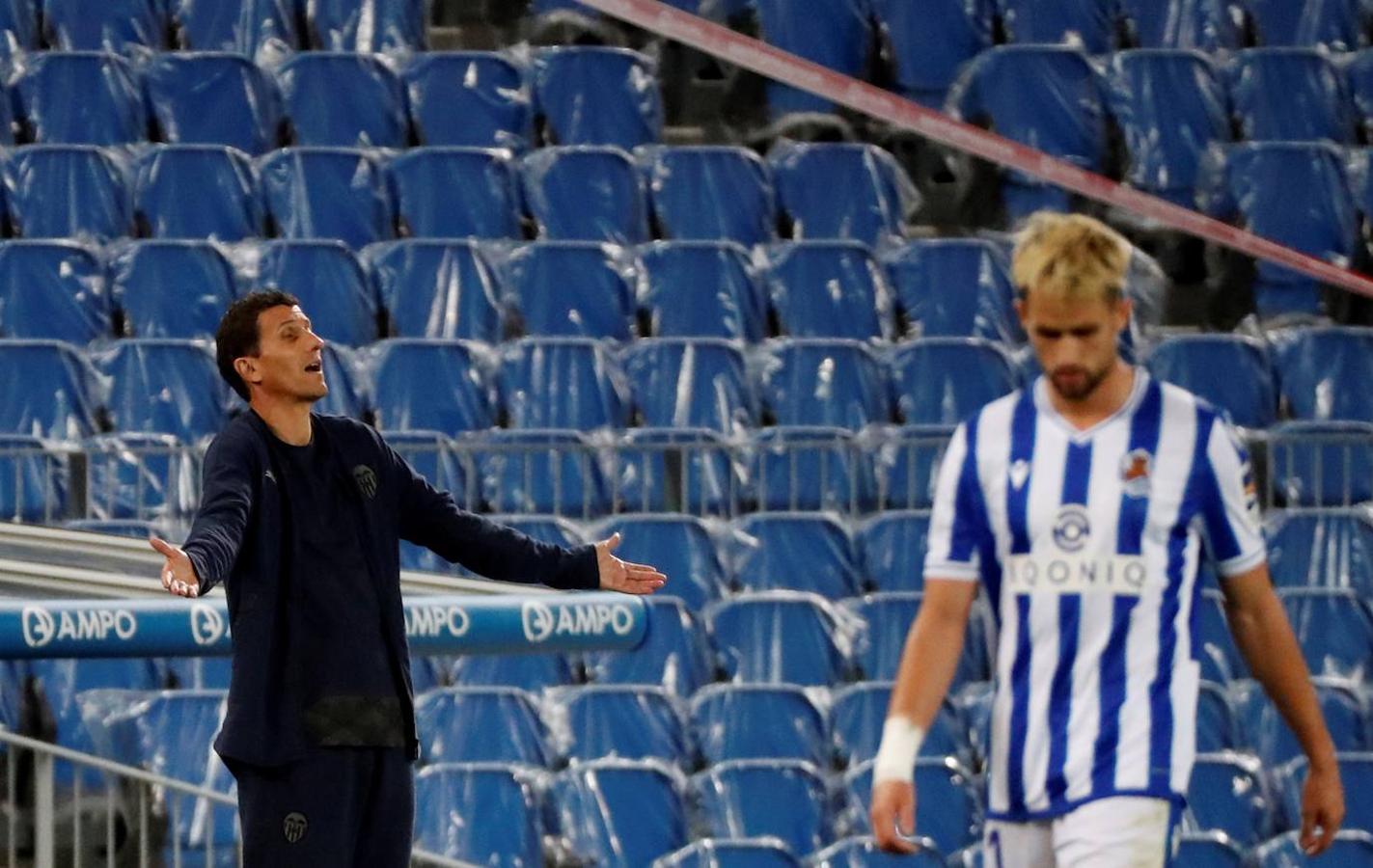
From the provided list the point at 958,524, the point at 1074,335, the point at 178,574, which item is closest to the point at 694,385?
the point at 178,574

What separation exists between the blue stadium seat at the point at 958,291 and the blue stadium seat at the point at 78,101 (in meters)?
3.01

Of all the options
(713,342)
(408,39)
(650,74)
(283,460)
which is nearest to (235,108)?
(408,39)

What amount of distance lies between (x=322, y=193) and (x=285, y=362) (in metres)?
5.11

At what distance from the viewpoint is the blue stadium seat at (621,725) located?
7508 mm

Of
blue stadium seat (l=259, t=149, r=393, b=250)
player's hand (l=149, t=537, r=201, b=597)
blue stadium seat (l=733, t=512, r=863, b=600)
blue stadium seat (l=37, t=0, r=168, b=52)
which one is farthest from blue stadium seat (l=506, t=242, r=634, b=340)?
player's hand (l=149, t=537, r=201, b=597)

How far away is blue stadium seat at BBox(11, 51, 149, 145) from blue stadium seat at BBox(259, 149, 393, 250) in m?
0.74

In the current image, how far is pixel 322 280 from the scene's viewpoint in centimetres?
889

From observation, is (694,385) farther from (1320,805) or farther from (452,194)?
(1320,805)

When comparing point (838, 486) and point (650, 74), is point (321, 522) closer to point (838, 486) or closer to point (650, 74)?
point (838, 486)

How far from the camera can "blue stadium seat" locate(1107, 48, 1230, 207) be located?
396 inches

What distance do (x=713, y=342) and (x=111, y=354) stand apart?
77.8 inches

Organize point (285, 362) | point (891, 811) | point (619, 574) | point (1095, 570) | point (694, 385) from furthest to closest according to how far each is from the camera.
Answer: point (694, 385) < point (619, 574) < point (285, 362) < point (1095, 570) < point (891, 811)

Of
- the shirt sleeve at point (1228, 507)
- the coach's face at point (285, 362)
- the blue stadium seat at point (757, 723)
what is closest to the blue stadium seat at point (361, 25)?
the blue stadium seat at point (757, 723)

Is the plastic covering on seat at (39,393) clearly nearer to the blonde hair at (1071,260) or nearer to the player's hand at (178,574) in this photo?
the player's hand at (178,574)
